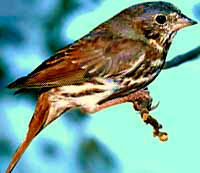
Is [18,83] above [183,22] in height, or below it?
below

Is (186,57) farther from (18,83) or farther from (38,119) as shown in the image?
(38,119)

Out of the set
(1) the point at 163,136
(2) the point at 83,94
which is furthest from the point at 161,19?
(1) the point at 163,136

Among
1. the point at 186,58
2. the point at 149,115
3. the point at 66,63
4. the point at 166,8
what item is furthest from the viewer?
the point at 66,63

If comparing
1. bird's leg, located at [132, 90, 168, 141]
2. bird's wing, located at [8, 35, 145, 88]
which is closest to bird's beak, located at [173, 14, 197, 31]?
bird's wing, located at [8, 35, 145, 88]

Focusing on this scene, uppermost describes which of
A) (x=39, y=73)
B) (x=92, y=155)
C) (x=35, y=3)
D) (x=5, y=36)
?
(x=35, y=3)

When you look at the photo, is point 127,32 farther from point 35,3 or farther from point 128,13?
point 35,3

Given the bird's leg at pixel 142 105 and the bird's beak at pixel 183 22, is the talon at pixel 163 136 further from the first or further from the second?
the bird's beak at pixel 183 22

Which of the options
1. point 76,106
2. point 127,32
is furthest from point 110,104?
point 127,32
